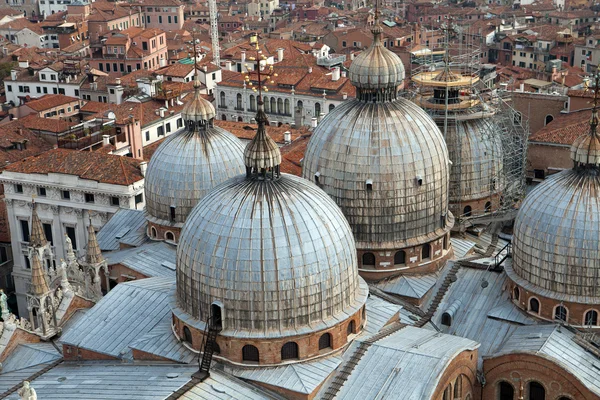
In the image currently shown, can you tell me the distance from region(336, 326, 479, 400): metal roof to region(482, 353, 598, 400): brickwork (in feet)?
4.55

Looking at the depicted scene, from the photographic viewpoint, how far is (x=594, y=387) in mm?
29469

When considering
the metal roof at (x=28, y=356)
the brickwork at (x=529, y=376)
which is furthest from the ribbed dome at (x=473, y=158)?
the metal roof at (x=28, y=356)

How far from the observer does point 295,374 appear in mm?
28719

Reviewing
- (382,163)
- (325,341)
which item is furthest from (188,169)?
(325,341)

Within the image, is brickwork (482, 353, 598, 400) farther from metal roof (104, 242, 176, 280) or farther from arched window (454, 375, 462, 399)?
metal roof (104, 242, 176, 280)

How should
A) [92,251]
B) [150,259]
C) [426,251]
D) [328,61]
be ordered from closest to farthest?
1. [426,251]
2. [92,251]
3. [150,259]
4. [328,61]

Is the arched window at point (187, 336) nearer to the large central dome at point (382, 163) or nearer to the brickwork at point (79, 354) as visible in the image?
the brickwork at point (79, 354)

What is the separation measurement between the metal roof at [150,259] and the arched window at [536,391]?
16580 millimetres

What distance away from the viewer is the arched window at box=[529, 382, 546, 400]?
3075 cm

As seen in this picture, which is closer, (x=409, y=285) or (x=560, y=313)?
(x=560, y=313)

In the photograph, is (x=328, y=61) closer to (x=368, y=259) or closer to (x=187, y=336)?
(x=368, y=259)

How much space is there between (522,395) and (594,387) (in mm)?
2477

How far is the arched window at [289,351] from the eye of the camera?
1143 inches

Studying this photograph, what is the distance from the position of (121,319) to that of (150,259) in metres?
7.74
